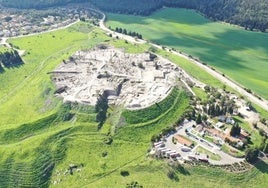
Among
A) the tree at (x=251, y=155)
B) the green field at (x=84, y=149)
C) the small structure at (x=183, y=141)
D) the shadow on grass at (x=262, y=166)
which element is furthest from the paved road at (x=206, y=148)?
the green field at (x=84, y=149)

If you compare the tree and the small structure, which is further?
the small structure

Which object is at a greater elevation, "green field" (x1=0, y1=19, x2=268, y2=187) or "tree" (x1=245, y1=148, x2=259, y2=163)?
"tree" (x1=245, y1=148, x2=259, y2=163)

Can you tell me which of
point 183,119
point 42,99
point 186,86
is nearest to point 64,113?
point 42,99

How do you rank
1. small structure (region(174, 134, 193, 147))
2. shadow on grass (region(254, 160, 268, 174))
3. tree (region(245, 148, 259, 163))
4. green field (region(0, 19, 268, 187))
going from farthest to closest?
small structure (region(174, 134, 193, 147))
tree (region(245, 148, 259, 163))
shadow on grass (region(254, 160, 268, 174))
green field (region(0, 19, 268, 187))

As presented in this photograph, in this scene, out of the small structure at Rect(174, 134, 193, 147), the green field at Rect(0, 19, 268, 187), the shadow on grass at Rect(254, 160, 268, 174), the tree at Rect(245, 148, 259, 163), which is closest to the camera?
the green field at Rect(0, 19, 268, 187)

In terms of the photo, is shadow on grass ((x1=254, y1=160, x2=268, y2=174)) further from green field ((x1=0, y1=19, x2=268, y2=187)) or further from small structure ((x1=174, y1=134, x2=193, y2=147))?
small structure ((x1=174, y1=134, x2=193, y2=147))

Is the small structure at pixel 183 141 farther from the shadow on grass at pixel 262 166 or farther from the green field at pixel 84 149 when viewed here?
the shadow on grass at pixel 262 166

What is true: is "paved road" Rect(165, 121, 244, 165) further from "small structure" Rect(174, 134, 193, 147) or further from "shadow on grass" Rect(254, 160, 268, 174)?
"shadow on grass" Rect(254, 160, 268, 174)

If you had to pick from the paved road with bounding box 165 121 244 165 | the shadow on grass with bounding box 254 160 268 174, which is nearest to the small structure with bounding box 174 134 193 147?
the paved road with bounding box 165 121 244 165

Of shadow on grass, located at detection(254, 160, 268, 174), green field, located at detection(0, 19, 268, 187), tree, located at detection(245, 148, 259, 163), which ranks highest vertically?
tree, located at detection(245, 148, 259, 163)
